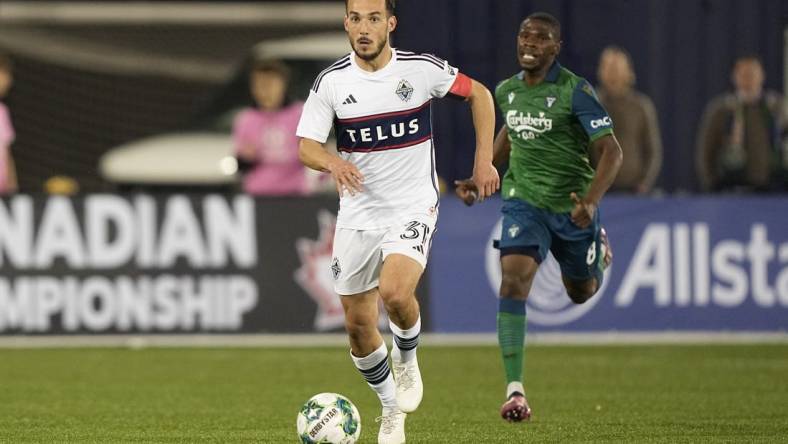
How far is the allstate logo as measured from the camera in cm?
1509

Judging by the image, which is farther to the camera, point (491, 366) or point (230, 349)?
point (230, 349)

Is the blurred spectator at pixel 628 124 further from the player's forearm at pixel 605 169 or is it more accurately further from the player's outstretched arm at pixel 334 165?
the player's outstretched arm at pixel 334 165

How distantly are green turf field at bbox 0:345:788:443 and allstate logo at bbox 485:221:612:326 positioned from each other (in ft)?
1.74

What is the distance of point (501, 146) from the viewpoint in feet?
34.8

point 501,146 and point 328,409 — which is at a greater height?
point 501,146

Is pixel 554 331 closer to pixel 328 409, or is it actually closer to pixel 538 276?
pixel 538 276

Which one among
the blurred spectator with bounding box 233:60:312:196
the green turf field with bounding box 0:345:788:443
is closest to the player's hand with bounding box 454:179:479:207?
the green turf field with bounding box 0:345:788:443

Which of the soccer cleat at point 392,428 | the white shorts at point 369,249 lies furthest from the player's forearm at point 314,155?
the soccer cleat at point 392,428

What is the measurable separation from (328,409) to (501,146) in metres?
2.67

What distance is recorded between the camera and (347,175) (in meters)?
8.45

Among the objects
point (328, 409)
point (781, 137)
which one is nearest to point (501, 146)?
point (328, 409)

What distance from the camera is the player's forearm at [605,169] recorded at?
9.93m

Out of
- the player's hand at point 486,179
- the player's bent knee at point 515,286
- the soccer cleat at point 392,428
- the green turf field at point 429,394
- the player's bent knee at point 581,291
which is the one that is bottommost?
the green turf field at point 429,394

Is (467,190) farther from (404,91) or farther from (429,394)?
(429,394)
